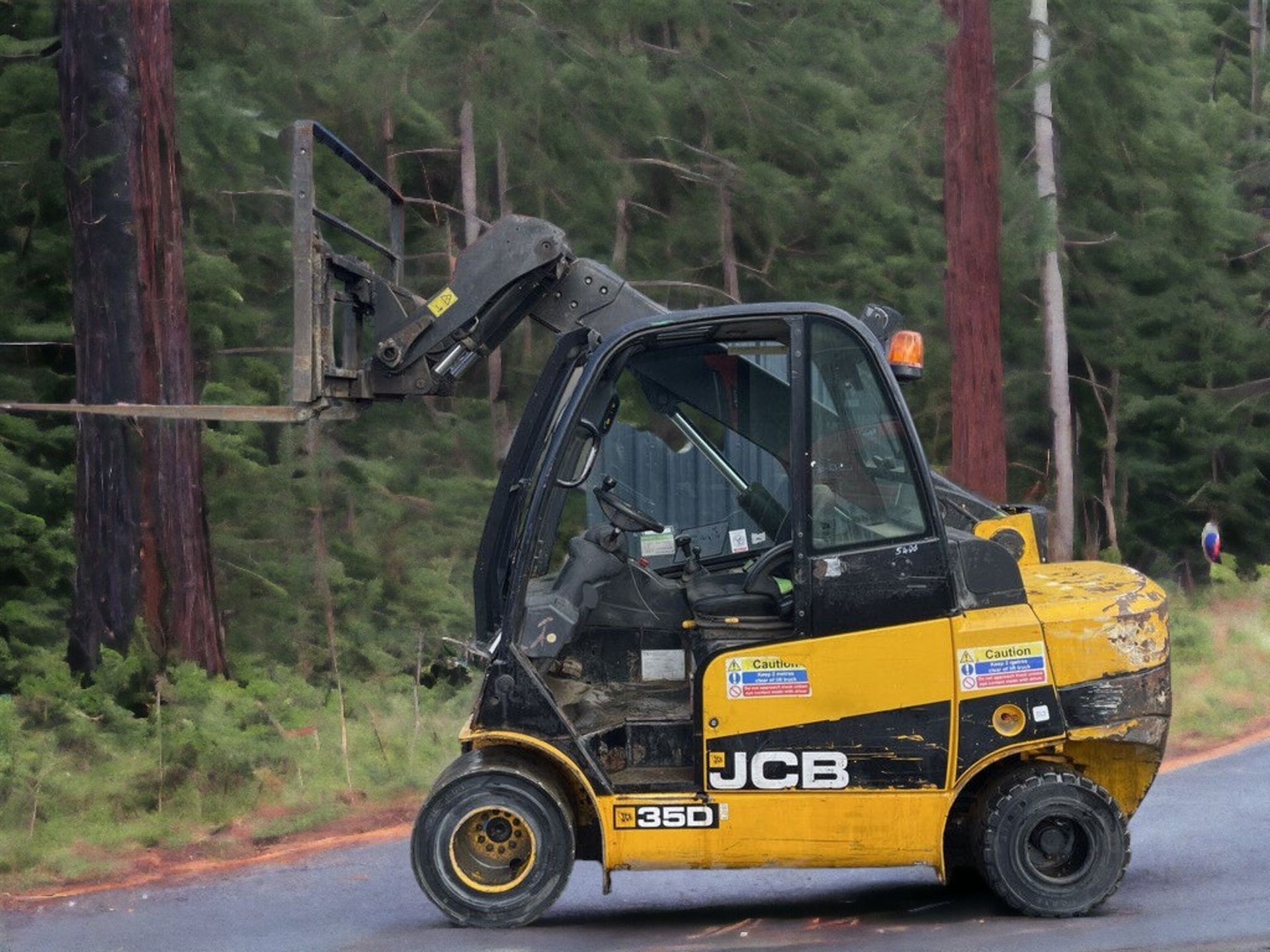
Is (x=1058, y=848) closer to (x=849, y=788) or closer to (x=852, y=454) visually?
(x=849, y=788)

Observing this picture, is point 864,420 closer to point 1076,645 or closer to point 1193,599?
point 1076,645

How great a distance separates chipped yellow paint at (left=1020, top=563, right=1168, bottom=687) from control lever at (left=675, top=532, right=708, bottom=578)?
1.54m

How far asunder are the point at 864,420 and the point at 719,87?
46.6 ft

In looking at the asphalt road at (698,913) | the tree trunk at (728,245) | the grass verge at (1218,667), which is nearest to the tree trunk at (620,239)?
the tree trunk at (728,245)

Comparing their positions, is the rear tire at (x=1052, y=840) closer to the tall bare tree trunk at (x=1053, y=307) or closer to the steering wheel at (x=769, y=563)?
the steering wheel at (x=769, y=563)

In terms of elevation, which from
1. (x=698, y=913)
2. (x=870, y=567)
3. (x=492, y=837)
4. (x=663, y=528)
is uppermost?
(x=663, y=528)

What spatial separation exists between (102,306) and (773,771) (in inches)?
306

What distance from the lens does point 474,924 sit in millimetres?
7285

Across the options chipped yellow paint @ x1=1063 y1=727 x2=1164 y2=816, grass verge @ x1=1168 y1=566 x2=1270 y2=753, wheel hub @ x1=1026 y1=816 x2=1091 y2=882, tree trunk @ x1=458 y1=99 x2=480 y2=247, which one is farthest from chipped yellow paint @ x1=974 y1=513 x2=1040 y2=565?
tree trunk @ x1=458 y1=99 x2=480 y2=247

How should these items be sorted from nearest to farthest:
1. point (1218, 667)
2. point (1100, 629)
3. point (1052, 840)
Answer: point (1100, 629)
point (1052, 840)
point (1218, 667)

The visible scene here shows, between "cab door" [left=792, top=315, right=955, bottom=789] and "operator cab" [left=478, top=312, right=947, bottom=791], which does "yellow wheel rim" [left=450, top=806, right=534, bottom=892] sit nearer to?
"operator cab" [left=478, top=312, right=947, bottom=791]

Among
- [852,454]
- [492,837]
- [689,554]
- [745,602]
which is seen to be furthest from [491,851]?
[852,454]

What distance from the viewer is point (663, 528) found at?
7.99 m

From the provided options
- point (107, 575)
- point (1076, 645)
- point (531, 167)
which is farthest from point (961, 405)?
point (1076, 645)
